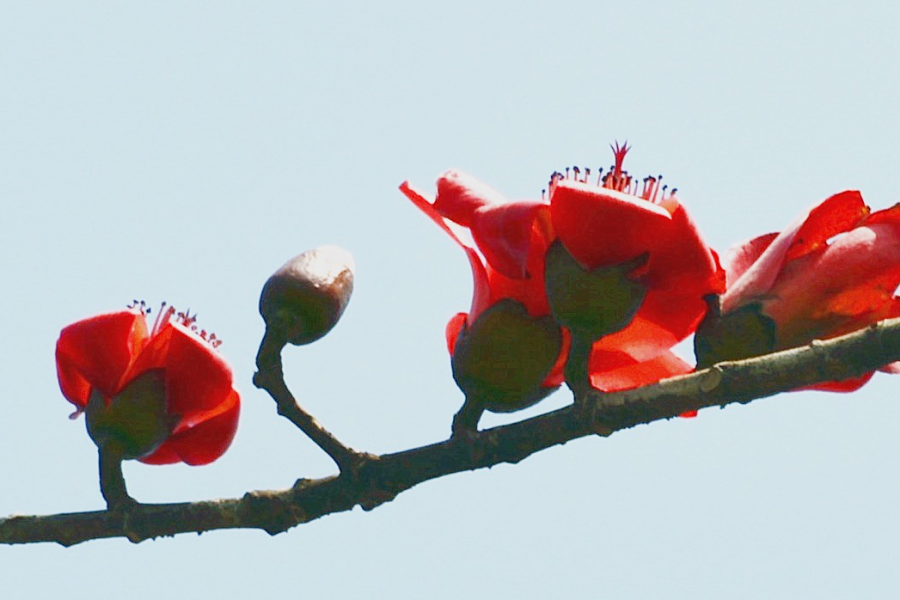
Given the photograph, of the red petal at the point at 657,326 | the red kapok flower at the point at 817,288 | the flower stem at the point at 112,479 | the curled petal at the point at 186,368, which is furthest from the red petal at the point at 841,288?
the flower stem at the point at 112,479

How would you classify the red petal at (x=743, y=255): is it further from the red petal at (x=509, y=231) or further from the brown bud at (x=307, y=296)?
the brown bud at (x=307, y=296)

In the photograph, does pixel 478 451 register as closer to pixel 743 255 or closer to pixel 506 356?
pixel 506 356

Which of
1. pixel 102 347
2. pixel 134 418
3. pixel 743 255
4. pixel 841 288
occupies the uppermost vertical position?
pixel 743 255

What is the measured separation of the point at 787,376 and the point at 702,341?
360 millimetres

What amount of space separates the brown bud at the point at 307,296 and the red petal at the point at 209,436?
280 millimetres

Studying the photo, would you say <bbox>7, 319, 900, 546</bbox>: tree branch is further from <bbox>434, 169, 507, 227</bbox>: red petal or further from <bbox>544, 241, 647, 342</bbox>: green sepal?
<bbox>434, 169, 507, 227</bbox>: red petal

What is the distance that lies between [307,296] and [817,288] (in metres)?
0.69

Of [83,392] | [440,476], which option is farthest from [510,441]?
[83,392]

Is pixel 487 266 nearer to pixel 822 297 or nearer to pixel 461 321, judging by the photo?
pixel 461 321

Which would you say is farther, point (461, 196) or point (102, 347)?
point (102, 347)

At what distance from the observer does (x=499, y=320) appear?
6.41 feet

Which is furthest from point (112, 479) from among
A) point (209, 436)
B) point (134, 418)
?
point (209, 436)

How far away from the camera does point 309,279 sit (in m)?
1.95

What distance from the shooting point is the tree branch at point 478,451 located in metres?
1.62
